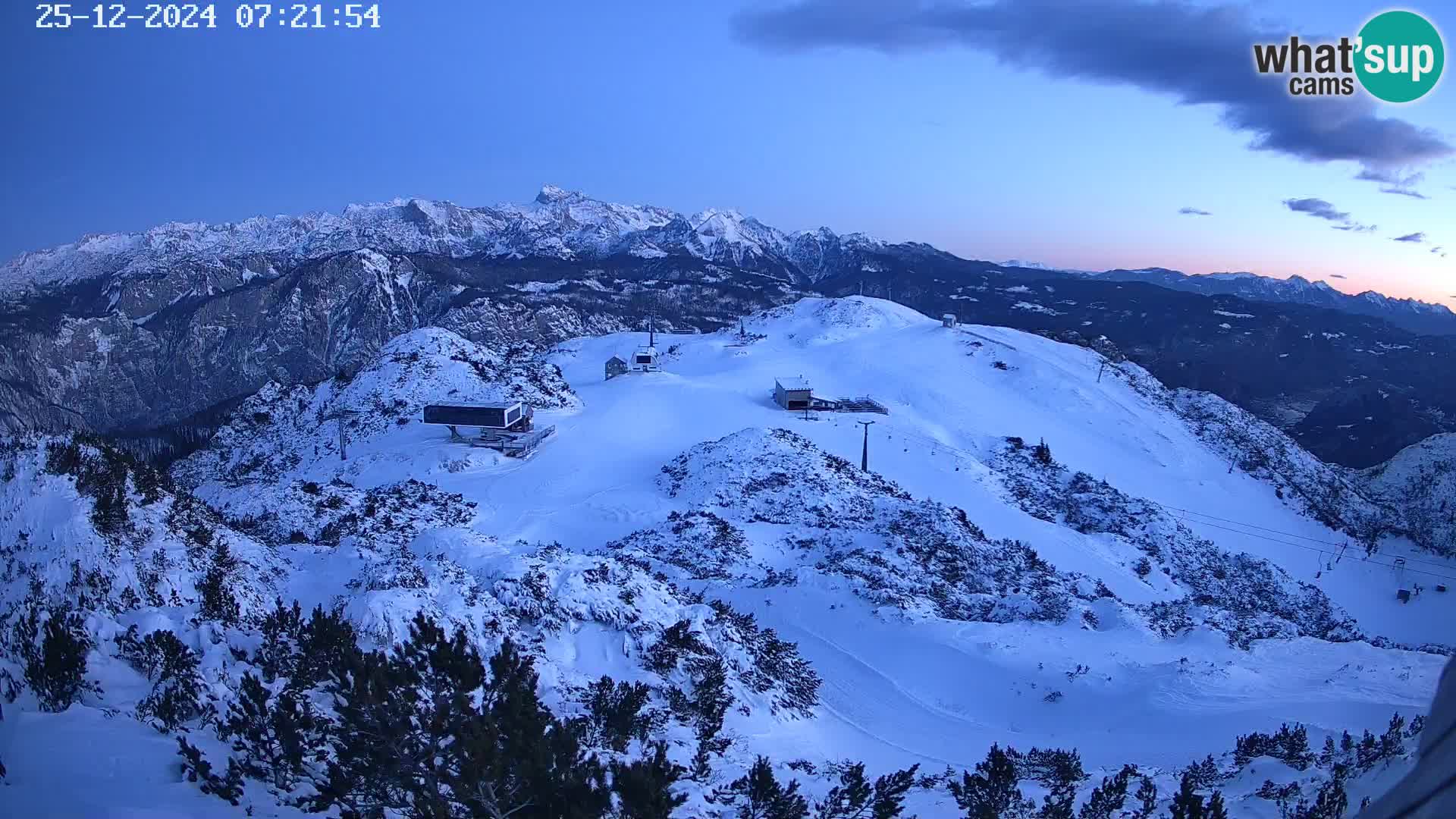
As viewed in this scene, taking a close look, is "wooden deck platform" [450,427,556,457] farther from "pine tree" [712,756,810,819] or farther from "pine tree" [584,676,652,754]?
"pine tree" [712,756,810,819]

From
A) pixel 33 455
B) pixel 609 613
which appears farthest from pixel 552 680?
pixel 33 455

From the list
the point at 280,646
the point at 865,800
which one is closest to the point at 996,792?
the point at 865,800

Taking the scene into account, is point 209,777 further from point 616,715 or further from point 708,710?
point 708,710

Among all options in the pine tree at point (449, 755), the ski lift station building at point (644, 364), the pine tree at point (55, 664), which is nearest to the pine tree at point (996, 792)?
the pine tree at point (449, 755)

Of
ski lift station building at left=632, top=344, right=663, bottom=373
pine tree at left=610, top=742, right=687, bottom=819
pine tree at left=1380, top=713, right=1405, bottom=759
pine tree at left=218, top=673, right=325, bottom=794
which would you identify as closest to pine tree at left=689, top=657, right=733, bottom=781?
pine tree at left=610, top=742, right=687, bottom=819

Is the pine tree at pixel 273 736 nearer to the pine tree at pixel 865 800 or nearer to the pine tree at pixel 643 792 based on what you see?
the pine tree at pixel 643 792

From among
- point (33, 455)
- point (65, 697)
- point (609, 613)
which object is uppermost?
point (33, 455)

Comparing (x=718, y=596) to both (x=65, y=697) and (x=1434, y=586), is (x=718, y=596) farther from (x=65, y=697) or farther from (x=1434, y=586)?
(x=1434, y=586)
